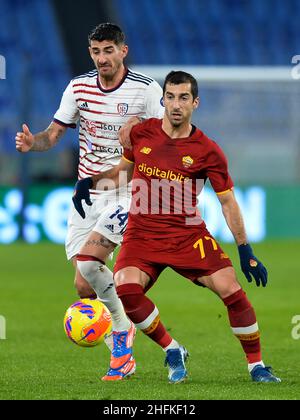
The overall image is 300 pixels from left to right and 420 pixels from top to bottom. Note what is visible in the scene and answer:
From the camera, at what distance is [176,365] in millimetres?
6609

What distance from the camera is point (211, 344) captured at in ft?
29.0

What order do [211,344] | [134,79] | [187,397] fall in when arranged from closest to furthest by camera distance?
[187,397] < [134,79] < [211,344]

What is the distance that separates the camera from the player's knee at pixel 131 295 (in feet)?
21.4

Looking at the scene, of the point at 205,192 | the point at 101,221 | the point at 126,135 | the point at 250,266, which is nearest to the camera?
the point at 250,266

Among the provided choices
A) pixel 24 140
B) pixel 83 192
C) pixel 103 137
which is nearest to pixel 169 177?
pixel 83 192

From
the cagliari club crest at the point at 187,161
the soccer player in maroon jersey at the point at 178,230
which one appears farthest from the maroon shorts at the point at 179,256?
the cagliari club crest at the point at 187,161

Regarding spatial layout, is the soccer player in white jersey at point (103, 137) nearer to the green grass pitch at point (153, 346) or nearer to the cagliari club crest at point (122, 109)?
the cagliari club crest at point (122, 109)

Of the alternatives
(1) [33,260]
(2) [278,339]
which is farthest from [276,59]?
(2) [278,339]

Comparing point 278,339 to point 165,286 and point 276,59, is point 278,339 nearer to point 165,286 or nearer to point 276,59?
point 165,286

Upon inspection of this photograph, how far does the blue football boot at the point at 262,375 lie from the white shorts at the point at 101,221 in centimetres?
136

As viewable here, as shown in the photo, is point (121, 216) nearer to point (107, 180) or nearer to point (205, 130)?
point (107, 180)

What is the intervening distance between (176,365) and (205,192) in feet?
42.6

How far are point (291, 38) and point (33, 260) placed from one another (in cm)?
1222

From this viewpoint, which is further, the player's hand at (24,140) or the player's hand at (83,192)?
the player's hand at (24,140)
